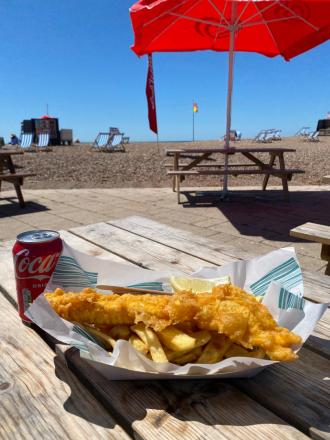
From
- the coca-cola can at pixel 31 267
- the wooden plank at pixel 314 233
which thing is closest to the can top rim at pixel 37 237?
the coca-cola can at pixel 31 267

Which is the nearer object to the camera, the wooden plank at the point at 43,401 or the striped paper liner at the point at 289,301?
the wooden plank at the point at 43,401

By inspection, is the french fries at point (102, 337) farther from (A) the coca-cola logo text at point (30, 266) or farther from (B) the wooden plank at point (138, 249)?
(B) the wooden plank at point (138, 249)

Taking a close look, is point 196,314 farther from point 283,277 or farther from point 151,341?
point 283,277

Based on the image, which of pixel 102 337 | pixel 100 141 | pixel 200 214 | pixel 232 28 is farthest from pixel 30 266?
pixel 100 141

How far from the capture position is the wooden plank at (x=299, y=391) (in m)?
0.57

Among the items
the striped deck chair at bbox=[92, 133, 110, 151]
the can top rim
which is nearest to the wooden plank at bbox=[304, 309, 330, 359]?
the can top rim

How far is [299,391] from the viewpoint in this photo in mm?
642

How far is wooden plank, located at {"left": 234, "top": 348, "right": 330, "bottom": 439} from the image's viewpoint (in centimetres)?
57

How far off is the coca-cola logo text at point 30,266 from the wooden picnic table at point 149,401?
14cm

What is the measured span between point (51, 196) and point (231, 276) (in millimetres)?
5839

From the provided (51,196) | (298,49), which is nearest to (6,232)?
(51,196)

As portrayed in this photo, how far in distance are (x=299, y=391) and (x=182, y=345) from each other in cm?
23

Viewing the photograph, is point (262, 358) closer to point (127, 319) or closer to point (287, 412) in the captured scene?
point (287, 412)

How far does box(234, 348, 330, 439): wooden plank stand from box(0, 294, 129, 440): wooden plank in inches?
10.0
